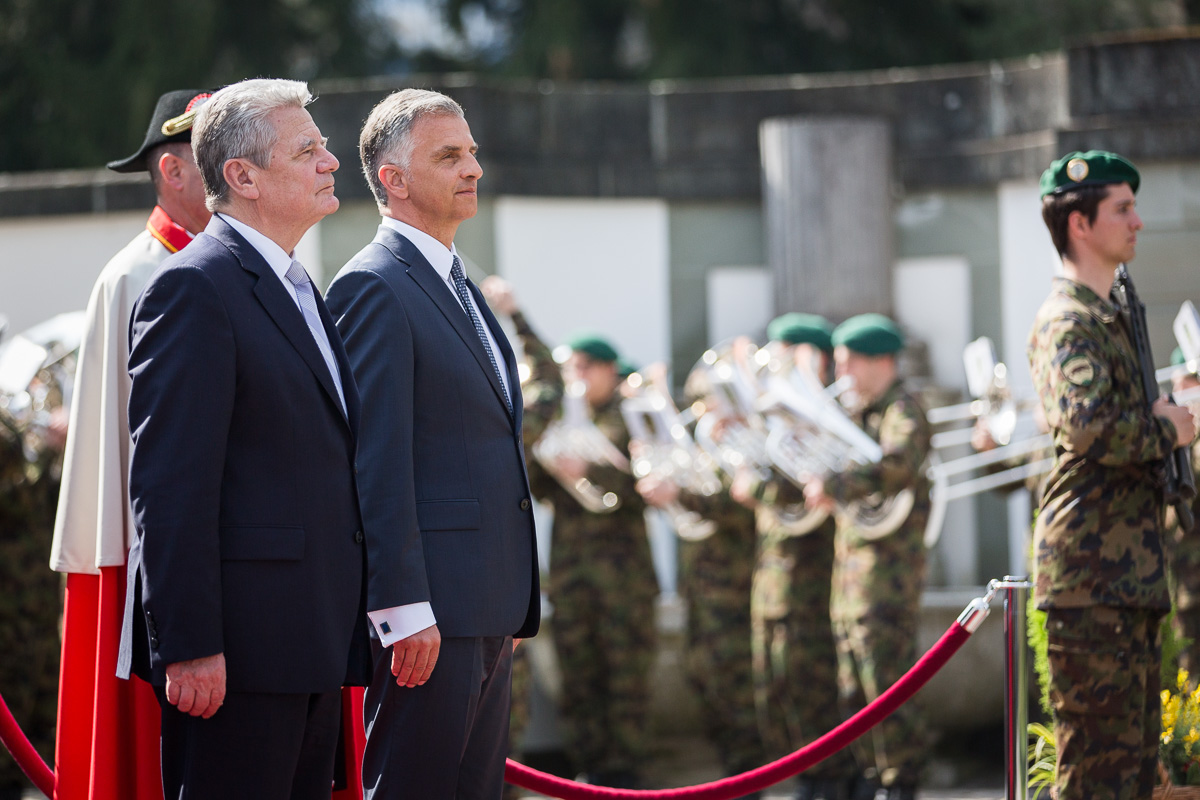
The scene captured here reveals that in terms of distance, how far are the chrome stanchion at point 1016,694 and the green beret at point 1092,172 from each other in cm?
106

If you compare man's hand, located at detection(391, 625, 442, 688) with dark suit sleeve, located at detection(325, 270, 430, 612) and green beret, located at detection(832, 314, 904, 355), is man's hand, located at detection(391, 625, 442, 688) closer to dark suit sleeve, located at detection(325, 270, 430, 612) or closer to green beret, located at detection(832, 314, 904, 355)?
dark suit sleeve, located at detection(325, 270, 430, 612)

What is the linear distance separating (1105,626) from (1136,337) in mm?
767

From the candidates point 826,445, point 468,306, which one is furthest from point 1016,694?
point 826,445

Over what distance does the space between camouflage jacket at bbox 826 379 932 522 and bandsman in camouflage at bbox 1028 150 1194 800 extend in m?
2.14

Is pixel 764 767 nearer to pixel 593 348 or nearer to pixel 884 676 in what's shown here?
pixel 884 676


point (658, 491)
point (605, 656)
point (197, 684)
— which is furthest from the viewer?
point (605, 656)

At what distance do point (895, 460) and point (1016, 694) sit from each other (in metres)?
2.30

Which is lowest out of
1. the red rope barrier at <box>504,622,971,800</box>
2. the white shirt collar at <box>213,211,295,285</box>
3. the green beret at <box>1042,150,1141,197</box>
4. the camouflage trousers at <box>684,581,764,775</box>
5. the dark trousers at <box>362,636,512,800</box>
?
the camouflage trousers at <box>684,581,764,775</box>

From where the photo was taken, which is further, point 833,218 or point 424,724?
point 833,218

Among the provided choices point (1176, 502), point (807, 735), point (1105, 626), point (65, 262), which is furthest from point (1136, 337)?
point (65, 262)

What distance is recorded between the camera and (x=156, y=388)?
8.95ft

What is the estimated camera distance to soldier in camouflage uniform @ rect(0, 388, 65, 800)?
664 cm

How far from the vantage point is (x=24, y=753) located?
3857 millimetres

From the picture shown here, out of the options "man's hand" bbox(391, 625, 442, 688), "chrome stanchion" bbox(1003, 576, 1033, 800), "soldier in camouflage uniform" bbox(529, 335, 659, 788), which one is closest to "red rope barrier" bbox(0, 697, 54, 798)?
"man's hand" bbox(391, 625, 442, 688)
